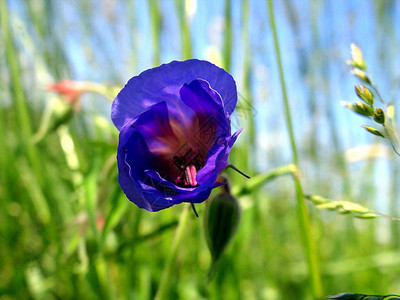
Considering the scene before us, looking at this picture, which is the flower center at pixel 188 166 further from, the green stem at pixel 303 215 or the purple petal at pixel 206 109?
the green stem at pixel 303 215

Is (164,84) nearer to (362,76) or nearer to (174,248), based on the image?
(362,76)

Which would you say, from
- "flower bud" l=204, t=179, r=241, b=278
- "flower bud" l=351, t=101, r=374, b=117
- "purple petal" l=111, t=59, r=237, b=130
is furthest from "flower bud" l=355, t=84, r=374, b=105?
"flower bud" l=204, t=179, r=241, b=278

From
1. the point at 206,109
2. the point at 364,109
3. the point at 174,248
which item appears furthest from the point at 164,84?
the point at 174,248

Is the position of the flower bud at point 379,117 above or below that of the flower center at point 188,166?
above

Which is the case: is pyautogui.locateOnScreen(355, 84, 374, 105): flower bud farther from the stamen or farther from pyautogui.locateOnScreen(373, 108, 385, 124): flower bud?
the stamen

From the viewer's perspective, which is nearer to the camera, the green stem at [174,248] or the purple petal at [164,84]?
the purple petal at [164,84]

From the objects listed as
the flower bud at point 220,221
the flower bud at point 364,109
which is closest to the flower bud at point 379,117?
the flower bud at point 364,109

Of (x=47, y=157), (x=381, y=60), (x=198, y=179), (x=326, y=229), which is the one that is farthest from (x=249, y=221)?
(x=326, y=229)
